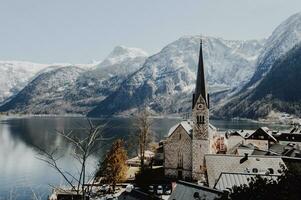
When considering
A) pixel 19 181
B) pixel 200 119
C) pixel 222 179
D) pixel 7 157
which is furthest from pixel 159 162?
pixel 7 157

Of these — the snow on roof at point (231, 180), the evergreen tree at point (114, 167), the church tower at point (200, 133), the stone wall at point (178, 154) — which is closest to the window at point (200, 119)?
the church tower at point (200, 133)

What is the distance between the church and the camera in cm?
6662

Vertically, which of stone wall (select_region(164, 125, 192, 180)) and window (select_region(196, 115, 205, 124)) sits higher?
window (select_region(196, 115, 205, 124))

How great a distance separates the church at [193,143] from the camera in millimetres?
66625

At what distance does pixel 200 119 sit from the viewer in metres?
66.6

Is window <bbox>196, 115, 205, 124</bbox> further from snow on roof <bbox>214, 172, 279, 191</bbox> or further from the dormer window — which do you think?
snow on roof <bbox>214, 172, 279, 191</bbox>

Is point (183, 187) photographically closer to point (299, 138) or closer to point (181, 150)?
point (181, 150)

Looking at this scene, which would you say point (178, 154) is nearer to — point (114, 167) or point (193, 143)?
point (193, 143)

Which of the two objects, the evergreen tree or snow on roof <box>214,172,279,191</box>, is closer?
snow on roof <box>214,172,279,191</box>

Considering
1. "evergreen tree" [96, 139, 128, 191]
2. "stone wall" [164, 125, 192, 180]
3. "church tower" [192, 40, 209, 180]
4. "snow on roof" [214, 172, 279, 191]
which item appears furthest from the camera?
"stone wall" [164, 125, 192, 180]

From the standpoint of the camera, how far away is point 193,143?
2635 inches

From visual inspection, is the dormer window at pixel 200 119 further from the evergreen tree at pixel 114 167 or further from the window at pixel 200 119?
the evergreen tree at pixel 114 167

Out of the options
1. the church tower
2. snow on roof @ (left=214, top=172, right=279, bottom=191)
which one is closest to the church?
the church tower

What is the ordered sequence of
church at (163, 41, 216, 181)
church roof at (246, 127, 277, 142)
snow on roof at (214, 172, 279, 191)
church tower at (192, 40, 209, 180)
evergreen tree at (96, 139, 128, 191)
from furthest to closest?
1. church roof at (246, 127, 277, 142)
2. church at (163, 41, 216, 181)
3. church tower at (192, 40, 209, 180)
4. evergreen tree at (96, 139, 128, 191)
5. snow on roof at (214, 172, 279, 191)
